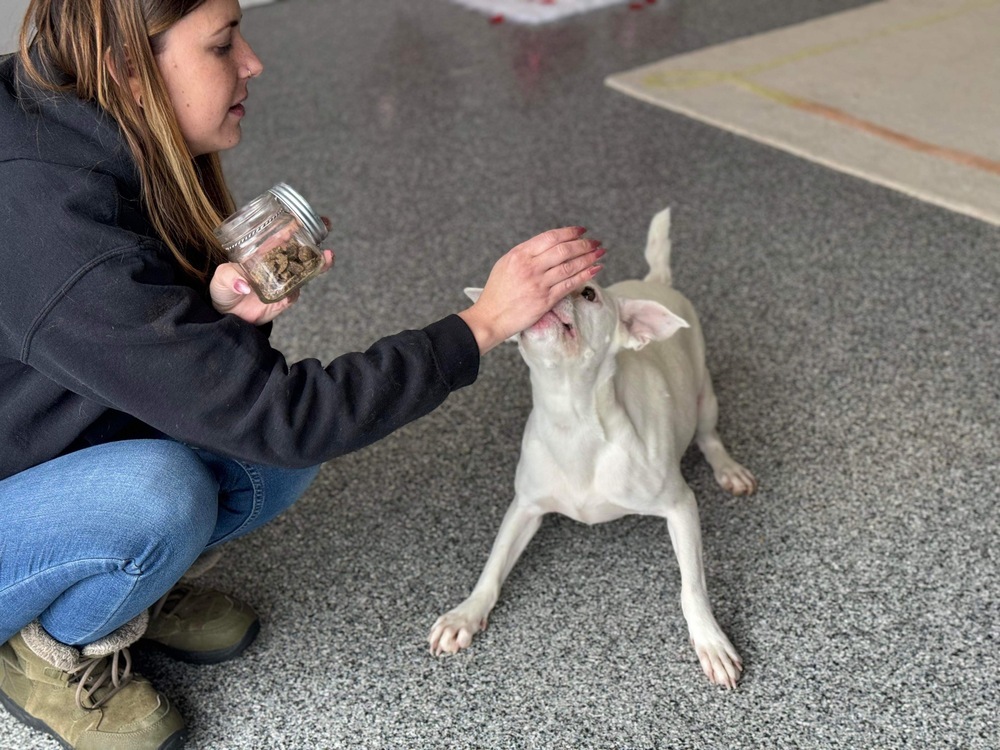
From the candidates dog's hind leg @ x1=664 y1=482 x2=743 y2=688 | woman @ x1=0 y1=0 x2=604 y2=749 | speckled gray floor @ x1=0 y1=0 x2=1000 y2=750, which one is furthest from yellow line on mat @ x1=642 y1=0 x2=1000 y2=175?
woman @ x1=0 y1=0 x2=604 y2=749

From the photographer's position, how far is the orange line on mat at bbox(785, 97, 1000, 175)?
2492mm

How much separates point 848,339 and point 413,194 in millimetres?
1220

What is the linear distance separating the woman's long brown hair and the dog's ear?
20.8 inches

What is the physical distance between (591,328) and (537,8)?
3.11 m

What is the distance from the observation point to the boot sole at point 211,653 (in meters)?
1.33

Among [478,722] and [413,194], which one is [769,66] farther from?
[478,722]

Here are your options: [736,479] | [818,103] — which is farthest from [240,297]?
[818,103]

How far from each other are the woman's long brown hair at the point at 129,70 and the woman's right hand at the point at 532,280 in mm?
347

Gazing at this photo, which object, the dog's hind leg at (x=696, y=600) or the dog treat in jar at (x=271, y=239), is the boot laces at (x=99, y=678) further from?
the dog's hind leg at (x=696, y=600)

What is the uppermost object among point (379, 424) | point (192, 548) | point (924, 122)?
point (379, 424)

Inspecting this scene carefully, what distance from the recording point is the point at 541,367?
4.06ft

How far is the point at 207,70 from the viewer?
108cm

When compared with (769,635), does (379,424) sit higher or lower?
higher

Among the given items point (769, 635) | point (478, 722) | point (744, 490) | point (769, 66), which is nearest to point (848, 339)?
point (744, 490)
